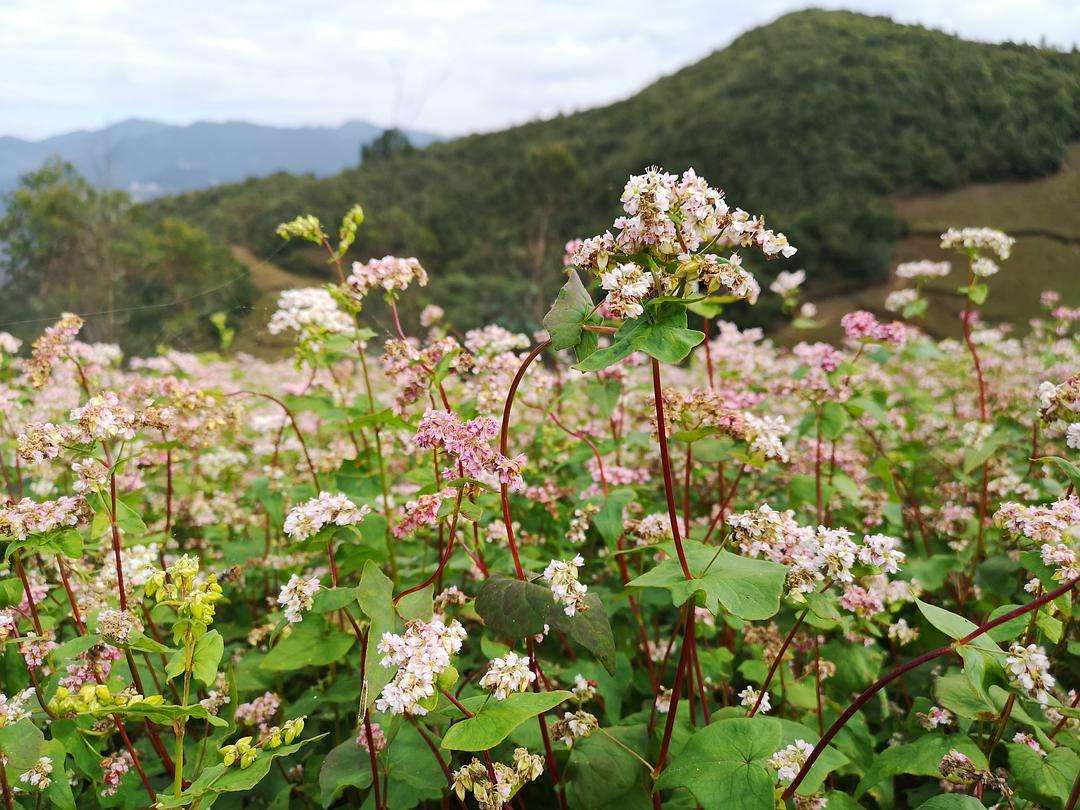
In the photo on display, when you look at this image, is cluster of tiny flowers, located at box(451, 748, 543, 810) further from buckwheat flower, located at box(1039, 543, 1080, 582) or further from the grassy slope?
the grassy slope

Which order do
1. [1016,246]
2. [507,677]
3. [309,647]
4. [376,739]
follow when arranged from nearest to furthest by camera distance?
[507,677] → [376,739] → [309,647] → [1016,246]

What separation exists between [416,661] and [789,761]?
1.21 meters

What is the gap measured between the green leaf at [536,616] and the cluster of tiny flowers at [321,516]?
0.47 meters

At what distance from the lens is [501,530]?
2.76 meters

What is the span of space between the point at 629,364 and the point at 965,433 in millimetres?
2292

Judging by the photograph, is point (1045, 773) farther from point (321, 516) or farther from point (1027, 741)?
point (321, 516)

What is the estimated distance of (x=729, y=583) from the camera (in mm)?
1717

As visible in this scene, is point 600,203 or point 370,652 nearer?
point 370,652

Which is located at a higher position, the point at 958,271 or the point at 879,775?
the point at 958,271

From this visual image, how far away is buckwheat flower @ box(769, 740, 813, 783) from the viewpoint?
184cm

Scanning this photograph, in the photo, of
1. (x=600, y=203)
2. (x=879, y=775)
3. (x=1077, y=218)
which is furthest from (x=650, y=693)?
(x=600, y=203)

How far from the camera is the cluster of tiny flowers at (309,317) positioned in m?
3.30

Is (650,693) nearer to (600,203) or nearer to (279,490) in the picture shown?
(279,490)

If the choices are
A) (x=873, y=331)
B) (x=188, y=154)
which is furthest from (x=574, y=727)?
(x=188, y=154)
